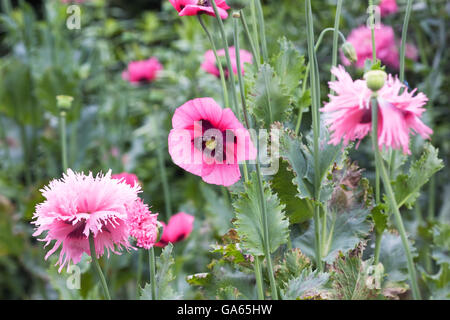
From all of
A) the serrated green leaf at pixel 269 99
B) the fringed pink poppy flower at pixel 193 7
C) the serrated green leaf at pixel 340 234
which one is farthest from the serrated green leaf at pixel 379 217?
the fringed pink poppy flower at pixel 193 7

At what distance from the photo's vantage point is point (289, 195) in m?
0.60

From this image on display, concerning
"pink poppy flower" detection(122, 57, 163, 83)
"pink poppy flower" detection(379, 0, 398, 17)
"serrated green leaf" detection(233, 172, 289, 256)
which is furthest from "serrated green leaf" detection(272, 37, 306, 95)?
"pink poppy flower" detection(122, 57, 163, 83)

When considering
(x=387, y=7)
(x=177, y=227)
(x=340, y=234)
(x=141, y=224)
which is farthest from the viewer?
(x=387, y=7)

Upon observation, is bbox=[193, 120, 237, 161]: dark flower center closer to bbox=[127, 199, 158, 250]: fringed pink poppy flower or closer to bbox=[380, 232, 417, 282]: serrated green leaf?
bbox=[127, 199, 158, 250]: fringed pink poppy flower

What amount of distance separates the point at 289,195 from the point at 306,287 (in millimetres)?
110

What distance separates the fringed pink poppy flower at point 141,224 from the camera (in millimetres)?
501

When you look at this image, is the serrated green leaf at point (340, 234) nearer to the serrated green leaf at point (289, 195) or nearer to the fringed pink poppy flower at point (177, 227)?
the serrated green leaf at point (289, 195)

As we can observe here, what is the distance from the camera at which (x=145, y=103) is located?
1.93 metres

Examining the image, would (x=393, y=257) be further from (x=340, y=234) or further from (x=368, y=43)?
(x=368, y=43)

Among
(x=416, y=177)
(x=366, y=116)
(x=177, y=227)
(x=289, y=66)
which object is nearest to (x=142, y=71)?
(x=177, y=227)

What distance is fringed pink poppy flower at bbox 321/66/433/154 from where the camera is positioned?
409 millimetres

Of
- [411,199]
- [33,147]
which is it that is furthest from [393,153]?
[33,147]

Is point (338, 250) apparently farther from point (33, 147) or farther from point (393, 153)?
point (33, 147)

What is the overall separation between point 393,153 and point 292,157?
126 mm
